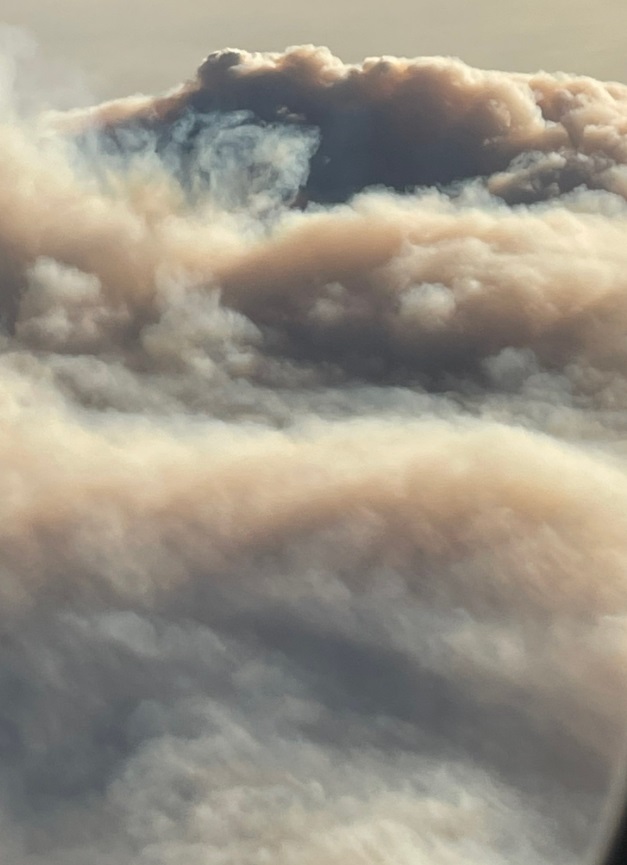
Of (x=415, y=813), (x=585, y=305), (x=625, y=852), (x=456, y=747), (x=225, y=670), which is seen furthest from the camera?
(x=585, y=305)

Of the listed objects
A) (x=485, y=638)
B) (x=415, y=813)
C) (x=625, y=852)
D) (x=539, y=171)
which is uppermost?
(x=539, y=171)

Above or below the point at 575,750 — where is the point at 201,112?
above

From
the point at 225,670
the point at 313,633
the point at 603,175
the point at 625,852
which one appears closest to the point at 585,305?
Result: the point at 603,175

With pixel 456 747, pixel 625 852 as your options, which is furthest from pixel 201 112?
pixel 625 852

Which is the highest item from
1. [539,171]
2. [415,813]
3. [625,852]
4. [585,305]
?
[539,171]

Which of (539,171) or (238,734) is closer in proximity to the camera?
(238,734)

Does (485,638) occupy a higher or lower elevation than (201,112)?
lower

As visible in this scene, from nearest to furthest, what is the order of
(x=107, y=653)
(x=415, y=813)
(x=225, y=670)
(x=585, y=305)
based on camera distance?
1. (x=415, y=813)
2. (x=225, y=670)
3. (x=107, y=653)
4. (x=585, y=305)

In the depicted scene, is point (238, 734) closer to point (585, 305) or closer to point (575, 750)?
point (575, 750)

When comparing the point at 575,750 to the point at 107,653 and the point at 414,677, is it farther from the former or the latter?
the point at 107,653
